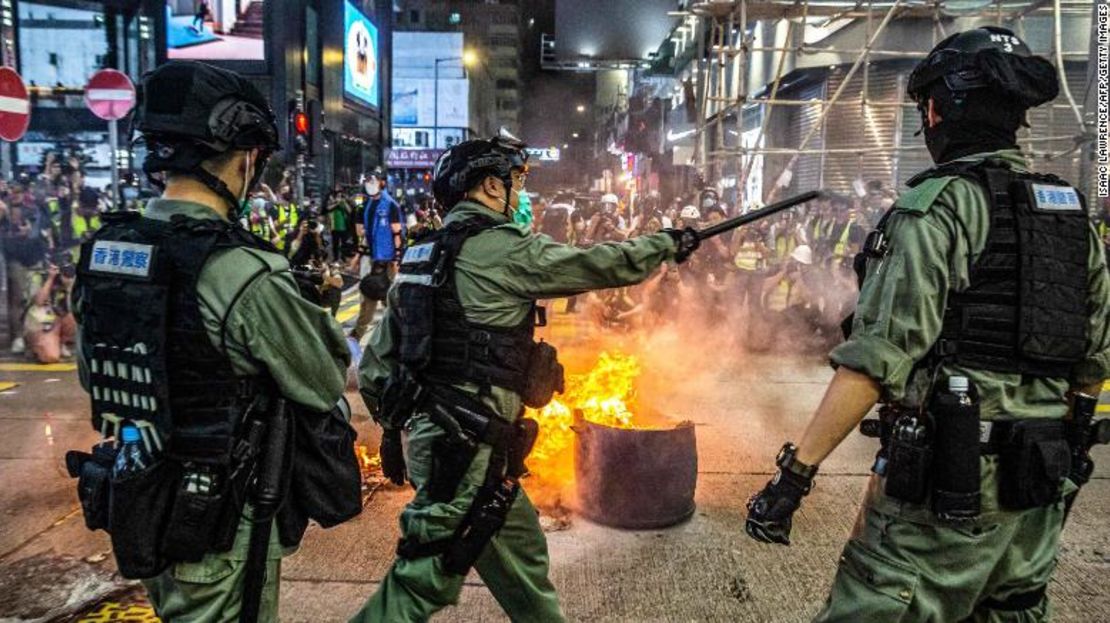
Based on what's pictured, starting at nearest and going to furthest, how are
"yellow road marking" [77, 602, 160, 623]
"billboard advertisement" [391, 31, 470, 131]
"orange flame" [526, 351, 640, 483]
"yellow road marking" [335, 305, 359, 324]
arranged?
"yellow road marking" [77, 602, 160, 623]
"orange flame" [526, 351, 640, 483]
"yellow road marking" [335, 305, 359, 324]
"billboard advertisement" [391, 31, 470, 131]

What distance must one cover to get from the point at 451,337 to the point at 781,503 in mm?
1261

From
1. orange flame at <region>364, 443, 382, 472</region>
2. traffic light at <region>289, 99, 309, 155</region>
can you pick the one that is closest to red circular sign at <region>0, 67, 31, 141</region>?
traffic light at <region>289, 99, 309, 155</region>

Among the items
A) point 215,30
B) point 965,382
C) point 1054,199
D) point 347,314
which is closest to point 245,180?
point 965,382

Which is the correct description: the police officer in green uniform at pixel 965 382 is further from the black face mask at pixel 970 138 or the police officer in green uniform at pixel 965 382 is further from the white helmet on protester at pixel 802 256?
the white helmet on protester at pixel 802 256

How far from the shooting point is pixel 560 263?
270 centimetres

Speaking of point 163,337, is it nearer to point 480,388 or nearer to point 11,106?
point 480,388

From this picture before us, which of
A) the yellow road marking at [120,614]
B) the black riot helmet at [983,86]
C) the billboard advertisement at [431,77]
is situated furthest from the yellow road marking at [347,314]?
the billboard advertisement at [431,77]

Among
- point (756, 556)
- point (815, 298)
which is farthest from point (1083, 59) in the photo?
point (756, 556)

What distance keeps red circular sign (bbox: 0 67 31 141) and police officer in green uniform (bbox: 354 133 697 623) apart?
755 centimetres

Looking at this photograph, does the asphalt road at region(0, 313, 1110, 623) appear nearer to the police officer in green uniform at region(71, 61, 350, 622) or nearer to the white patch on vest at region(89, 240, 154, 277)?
the police officer in green uniform at region(71, 61, 350, 622)

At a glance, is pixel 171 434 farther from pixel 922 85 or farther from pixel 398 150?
pixel 398 150

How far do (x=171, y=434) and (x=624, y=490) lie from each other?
103 inches

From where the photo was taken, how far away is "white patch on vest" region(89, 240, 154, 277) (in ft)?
6.16

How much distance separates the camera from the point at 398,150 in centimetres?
5638
